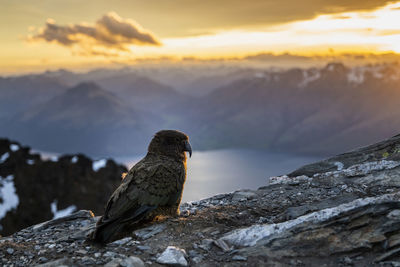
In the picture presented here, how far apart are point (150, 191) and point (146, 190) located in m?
0.12

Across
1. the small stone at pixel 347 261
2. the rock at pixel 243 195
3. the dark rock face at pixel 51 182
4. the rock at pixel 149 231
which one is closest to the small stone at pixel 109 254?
the rock at pixel 149 231

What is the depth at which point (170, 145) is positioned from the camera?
1322 centimetres

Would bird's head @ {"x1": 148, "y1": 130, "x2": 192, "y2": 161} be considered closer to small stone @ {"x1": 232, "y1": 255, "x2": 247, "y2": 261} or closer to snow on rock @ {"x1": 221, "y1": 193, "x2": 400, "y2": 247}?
snow on rock @ {"x1": 221, "y1": 193, "x2": 400, "y2": 247}

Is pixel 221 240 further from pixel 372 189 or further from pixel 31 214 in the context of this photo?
pixel 31 214

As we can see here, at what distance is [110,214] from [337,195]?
8822 mm

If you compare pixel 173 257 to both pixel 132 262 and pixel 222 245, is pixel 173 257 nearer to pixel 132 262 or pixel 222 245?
pixel 132 262

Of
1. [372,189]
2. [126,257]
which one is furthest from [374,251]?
[126,257]

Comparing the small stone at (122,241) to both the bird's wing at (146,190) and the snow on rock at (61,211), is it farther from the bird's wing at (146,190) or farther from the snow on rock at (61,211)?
the snow on rock at (61,211)

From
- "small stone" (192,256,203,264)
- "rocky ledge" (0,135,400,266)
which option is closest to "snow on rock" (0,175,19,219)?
"rocky ledge" (0,135,400,266)

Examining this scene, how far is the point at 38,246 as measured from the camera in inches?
465

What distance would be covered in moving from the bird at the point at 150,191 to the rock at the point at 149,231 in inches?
13.1

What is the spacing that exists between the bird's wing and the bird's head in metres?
0.63

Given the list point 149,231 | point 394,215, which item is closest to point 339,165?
point 394,215

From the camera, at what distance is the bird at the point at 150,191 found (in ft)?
35.8
